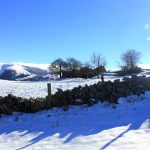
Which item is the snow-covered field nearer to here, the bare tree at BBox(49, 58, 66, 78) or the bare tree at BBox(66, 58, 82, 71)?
the bare tree at BBox(66, 58, 82, 71)

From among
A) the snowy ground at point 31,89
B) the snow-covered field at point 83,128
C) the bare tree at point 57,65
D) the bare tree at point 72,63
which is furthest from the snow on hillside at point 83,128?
the bare tree at point 57,65

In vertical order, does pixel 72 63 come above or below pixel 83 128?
above

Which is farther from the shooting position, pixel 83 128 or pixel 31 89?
pixel 31 89

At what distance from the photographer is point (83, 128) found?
46.0ft

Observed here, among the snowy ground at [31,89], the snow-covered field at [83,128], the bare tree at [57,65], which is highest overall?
the bare tree at [57,65]

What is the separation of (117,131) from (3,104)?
281 inches

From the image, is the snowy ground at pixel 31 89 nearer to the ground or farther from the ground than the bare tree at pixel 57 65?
nearer to the ground

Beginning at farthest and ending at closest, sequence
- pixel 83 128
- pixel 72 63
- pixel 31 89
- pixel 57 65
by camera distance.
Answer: pixel 57 65, pixel 72 63, pixel 31 89, pixel 83 128

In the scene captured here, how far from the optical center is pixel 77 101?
18250 mm

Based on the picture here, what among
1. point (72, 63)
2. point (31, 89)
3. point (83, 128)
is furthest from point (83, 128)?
point (72, 63)

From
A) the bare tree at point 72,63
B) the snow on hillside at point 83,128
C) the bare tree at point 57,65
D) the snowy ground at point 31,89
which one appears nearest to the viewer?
the snow on hillside at point 83,128

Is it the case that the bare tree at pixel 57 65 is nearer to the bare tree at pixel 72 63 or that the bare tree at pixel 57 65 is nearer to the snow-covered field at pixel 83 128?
the bare tree at pixel 72 63

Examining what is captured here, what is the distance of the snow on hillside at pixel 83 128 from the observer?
1153 centimetres

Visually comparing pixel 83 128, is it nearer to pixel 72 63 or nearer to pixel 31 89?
pixel 31 89
